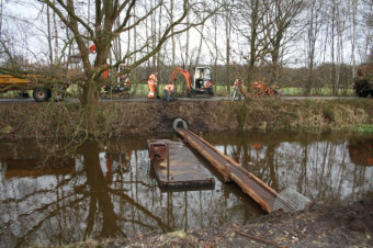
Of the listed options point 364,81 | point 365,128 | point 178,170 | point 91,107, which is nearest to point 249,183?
point 178,170

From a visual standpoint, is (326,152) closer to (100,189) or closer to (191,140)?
(191,140)

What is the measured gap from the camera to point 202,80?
57.2 feet

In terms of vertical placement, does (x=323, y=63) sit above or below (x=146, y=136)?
above

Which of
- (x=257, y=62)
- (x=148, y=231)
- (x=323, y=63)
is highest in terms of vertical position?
(x=323, y=63)

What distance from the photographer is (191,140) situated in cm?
1120

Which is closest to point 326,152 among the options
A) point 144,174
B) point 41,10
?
point 144,174

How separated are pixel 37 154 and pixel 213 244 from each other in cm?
856

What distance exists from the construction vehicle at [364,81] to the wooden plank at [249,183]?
1329cm

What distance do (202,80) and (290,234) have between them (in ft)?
46.1

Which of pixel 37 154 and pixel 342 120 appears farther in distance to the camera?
pixel 342 120

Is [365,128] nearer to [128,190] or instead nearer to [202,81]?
[202,81]

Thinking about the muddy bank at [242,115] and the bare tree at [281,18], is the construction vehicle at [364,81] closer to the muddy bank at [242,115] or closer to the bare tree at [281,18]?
the muddy bank at [242,115]

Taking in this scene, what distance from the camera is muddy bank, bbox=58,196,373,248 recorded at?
390 cm

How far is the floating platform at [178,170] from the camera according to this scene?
22.7 ft
